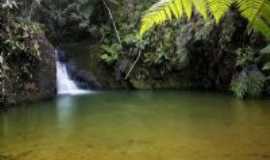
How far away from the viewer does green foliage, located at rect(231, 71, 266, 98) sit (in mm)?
9578

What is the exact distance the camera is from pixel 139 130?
612 cm

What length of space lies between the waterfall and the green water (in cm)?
293

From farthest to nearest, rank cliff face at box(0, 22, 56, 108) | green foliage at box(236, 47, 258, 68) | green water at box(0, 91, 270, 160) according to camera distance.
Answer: green foliage at box(236, 47, 258, 68), cliff face at box(0, 22, 56, 108), green water at box(0, 91, 270, 160)

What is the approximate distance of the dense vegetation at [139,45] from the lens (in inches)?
385

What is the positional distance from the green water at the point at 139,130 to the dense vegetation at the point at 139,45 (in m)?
1.42

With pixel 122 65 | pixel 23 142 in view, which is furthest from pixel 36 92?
pixel 23 142

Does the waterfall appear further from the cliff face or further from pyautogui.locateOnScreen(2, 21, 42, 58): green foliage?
pyautogui.locateOnScreen(2, 21, 42, 58): green foliage

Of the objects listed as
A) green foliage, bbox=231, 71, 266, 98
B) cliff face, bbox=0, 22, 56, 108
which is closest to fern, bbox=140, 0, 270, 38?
cliff face, bbox=0, 22, 56, 108

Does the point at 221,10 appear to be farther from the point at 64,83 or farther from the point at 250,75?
the point at 64,83

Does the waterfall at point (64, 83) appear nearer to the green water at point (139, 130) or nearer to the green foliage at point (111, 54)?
the green foliage at point (111, 54)

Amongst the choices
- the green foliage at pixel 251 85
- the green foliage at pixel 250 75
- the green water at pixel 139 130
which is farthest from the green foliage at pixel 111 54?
the green foliage at pixel 251 85

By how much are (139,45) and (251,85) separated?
490cm

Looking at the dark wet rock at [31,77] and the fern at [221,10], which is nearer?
the fern at [221,10]

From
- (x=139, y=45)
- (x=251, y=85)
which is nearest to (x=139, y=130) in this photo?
(x=251, y=85)
